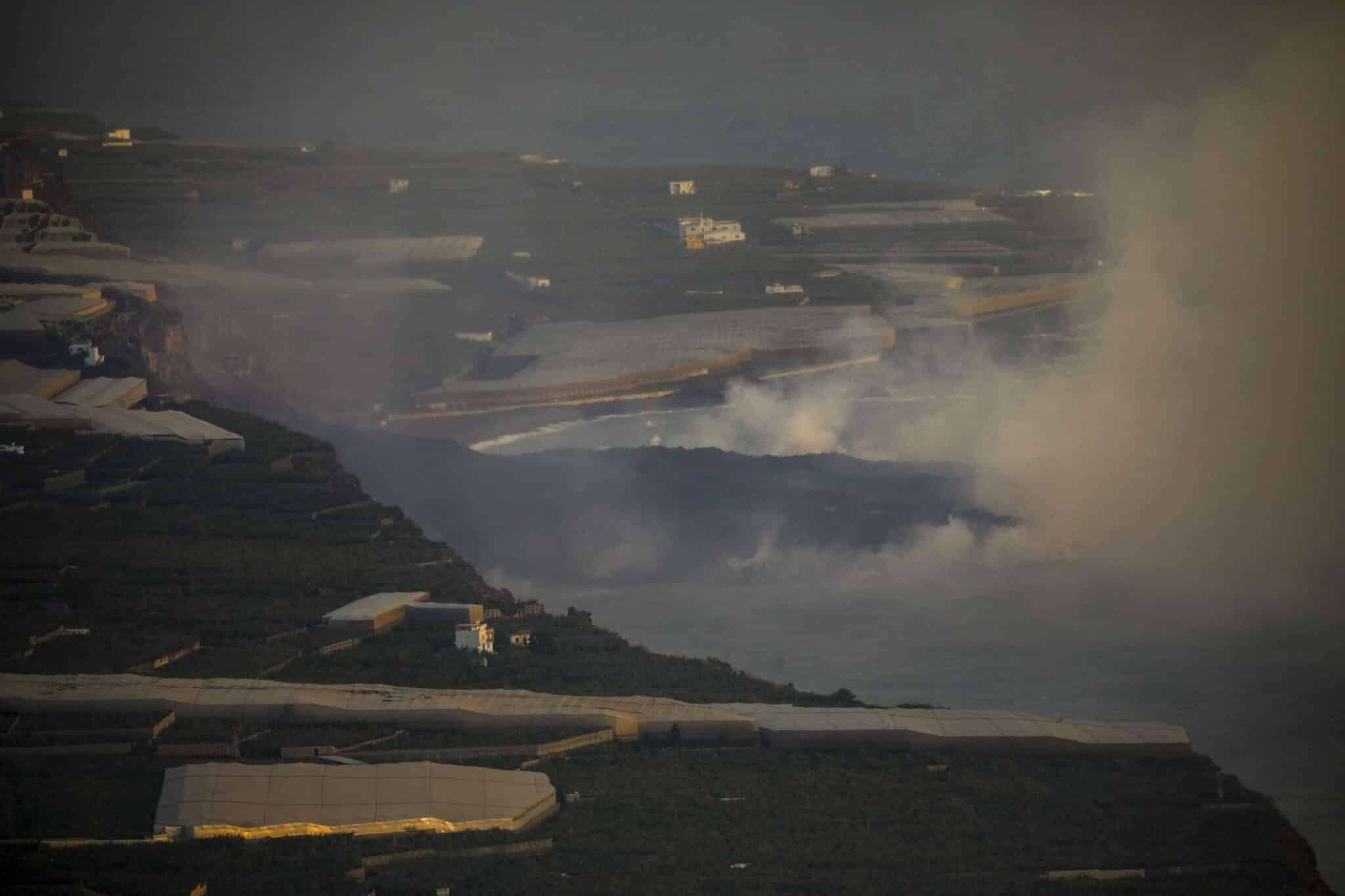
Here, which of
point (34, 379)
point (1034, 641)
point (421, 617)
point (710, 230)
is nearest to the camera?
point (421, 617)

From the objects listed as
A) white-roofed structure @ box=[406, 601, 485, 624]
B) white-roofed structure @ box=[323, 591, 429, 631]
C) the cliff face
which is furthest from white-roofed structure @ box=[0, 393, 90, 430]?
white-roofed structure @ box=[406, 601, 485, 624]

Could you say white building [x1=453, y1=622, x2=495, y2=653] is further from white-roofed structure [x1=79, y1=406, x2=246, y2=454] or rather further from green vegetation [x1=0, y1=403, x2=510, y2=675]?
white-roofed structure [x1=79, y1=406, x2=246, y2=454]

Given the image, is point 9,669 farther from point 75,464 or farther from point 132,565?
point 75,464

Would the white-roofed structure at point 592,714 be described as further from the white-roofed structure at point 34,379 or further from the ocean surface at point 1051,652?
the white-roofed structure at point 34,379

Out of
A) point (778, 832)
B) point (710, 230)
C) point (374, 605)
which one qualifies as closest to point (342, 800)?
point (778, 832)

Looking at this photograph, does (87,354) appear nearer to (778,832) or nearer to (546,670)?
(546,670)

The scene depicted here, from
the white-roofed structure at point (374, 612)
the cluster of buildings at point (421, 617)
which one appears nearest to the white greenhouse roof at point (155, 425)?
the white-roofed structure at point (374, 612)
